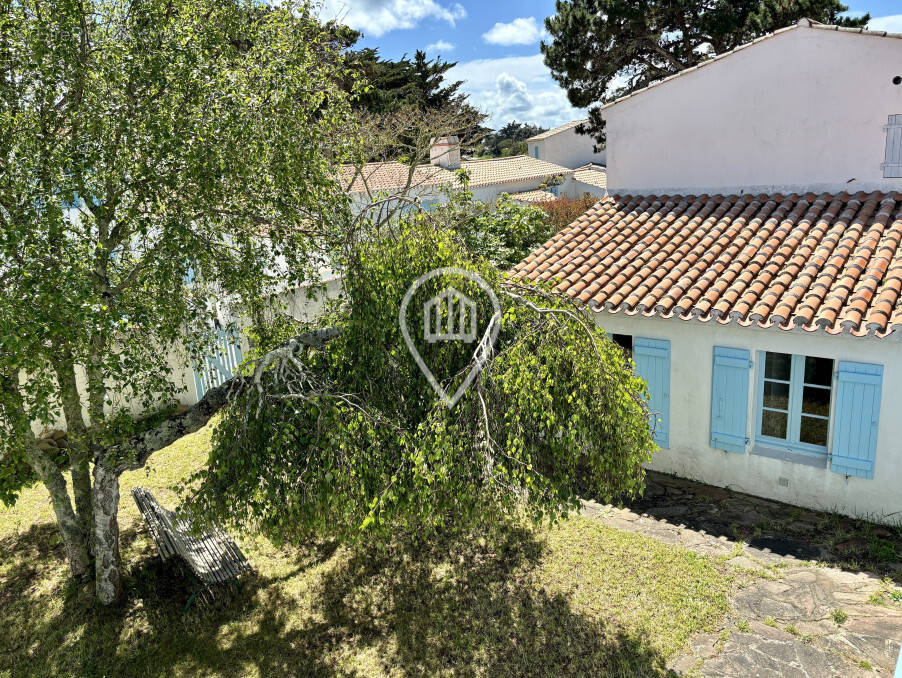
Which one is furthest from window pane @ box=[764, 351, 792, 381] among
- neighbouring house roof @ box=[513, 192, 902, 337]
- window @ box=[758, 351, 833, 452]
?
neighbouring house roof @ box=[513, 192, 902, 337]

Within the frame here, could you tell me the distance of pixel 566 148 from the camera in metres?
44.2

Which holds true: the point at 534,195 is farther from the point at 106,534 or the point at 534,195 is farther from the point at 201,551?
the point at 106,534

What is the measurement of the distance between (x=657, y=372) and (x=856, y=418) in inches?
104

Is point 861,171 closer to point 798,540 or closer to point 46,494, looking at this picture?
point 798,540

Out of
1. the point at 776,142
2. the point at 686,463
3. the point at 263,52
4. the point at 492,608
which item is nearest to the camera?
the point at 263,52

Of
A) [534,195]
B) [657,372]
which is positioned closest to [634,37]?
[534,195]

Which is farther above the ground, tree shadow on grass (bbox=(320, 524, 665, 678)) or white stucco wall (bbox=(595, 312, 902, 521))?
white stucco wall (bbox=(595, 312, 902, 521))

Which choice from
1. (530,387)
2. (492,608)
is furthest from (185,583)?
(530,387)

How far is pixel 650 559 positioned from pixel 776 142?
732 cm

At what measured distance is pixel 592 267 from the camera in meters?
10.2

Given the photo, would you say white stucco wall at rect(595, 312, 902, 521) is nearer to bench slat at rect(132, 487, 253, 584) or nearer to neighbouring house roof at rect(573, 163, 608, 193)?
bench slat at rect(132, 487, 253, 584)

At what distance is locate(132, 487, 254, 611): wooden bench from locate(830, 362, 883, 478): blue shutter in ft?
25.5

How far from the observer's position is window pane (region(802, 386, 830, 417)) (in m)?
8.23

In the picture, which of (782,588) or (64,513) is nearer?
(782,588)
